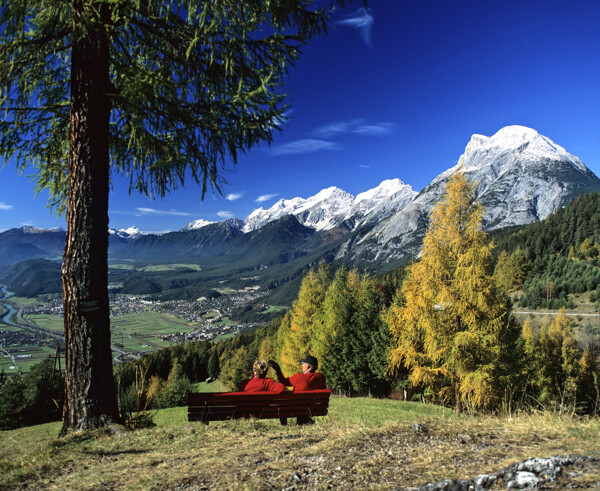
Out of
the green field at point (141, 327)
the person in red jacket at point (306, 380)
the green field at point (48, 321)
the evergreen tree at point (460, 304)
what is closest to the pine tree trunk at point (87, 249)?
the person in red jacket at point (306, 380)

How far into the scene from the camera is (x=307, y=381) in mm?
7008

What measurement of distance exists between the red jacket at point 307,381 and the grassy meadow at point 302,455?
4.42 feet

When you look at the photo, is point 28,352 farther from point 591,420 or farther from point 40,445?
point 591,420

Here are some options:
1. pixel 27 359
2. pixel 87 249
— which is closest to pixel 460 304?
pixel 87 249

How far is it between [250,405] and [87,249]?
396 cm

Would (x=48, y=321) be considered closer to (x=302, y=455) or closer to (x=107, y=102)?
(x=107, y=102)

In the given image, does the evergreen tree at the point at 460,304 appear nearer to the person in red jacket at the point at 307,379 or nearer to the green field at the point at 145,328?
the person in red jacket at the point at 307,379

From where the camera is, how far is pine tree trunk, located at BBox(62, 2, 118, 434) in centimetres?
547

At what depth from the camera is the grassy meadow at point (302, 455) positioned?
3.29 metres

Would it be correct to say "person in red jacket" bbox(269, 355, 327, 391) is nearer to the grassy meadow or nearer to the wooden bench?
the wooden bench

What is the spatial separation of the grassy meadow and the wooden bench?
0.48 metres

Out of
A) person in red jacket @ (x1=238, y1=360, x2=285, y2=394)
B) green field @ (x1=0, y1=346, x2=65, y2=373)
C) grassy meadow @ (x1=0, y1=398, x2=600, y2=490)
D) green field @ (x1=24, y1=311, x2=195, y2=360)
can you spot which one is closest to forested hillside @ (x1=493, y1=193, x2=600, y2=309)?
person in red jacket @ (x1=238, y1=360, x2=285, y2=394)

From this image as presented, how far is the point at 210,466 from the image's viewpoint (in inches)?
154

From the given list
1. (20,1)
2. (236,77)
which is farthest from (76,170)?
(236,77)
